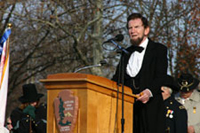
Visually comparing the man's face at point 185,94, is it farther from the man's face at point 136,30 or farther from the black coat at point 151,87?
the man's face at point 136,30

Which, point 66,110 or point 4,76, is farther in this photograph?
point 4,76

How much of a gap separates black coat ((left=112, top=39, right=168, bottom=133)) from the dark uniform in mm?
2517

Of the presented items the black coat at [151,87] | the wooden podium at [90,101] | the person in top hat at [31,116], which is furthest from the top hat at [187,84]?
the wooden podium at [90,101]

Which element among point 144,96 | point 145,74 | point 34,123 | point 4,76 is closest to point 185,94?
point 34,123

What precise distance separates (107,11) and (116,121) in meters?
15.4

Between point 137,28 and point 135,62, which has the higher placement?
point 137,28

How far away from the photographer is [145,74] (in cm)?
670

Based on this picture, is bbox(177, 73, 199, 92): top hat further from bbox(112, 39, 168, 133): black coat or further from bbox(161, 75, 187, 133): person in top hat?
bbox(112, 39, 168, 133): black coat

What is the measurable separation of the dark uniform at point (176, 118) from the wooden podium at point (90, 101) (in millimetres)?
3434

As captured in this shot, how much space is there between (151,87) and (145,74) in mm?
214

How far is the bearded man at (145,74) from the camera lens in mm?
6660

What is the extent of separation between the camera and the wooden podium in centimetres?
546

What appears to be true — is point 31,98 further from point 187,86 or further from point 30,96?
point 187,86

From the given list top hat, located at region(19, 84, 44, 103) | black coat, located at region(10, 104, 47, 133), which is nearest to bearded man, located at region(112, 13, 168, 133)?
black coat, located at region(10, 104, 47, 133)
